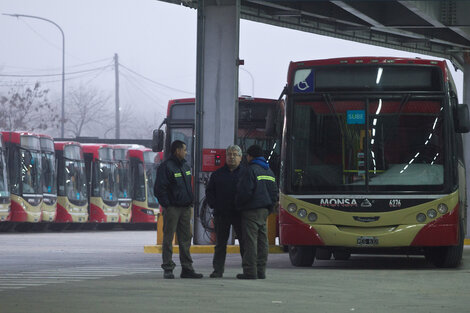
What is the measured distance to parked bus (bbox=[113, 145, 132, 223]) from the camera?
48844 mm

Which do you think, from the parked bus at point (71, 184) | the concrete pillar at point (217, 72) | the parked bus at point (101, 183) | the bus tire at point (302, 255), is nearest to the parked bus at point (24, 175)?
the parked bus at point (71, 184)

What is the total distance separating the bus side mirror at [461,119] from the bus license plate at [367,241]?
2.19 metres

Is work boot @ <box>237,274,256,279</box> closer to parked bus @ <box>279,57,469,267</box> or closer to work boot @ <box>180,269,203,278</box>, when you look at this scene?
work boot @ <box>180,269,203,278</box>

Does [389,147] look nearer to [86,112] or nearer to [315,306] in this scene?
[315,306]

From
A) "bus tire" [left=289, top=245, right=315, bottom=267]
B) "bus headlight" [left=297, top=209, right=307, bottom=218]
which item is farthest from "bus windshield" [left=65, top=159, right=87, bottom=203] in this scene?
"bus headlight" [left=297, top=209, right=307, bottom=218]

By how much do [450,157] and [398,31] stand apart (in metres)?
10.8

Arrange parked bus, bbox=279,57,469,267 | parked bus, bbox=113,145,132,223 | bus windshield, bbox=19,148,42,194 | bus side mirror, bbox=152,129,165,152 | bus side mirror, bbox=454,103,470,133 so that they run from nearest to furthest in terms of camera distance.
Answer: parked bus, bbox=279,57,469,267 < bus side mirror, bbox=454,103,470,133 < bus side mirror, bbox=152,129,165,152 < bus windshield, bbox=19,148,42,194 < parked bus, bbox=113,145,132,223

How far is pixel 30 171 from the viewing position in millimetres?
41375

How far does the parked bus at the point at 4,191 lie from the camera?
3906cm

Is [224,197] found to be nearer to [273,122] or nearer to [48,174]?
[273,122]

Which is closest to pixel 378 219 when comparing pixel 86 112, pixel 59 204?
pixel 59 204

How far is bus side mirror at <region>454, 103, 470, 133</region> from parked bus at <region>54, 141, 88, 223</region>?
29.6 m

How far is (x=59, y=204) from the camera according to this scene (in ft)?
149

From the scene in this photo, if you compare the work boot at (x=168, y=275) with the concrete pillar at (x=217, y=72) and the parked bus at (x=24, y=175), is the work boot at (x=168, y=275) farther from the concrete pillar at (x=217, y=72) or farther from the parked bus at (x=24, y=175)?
the parked bus at (x=24, y=175)
